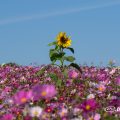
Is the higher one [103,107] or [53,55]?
[53,55]

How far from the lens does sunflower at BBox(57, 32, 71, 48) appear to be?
1181 centimetres

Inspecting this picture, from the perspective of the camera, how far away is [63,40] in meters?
11.9

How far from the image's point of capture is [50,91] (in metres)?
5.61

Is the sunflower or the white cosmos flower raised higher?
the sunflower

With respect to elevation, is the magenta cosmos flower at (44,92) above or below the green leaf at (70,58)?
below

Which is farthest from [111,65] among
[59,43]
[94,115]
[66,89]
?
[94,115]

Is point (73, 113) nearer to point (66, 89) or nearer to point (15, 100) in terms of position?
point (15, 100)

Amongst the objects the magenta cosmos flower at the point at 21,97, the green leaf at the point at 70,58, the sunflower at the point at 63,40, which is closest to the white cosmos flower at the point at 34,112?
the magenta cosmos flower at the point at 21,97

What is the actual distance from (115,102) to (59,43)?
439cm

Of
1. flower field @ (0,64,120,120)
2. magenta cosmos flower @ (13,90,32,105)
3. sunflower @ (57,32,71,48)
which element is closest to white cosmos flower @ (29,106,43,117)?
flower field @ (0,64,120,120)

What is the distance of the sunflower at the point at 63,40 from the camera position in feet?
38.8

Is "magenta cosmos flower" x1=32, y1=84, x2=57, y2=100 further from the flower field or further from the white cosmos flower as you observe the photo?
the white cosmos flower

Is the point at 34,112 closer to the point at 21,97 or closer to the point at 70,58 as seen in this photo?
the point at 21,97

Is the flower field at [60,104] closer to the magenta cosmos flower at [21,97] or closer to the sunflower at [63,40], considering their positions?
the magenta cosmos flower at [21,97]
